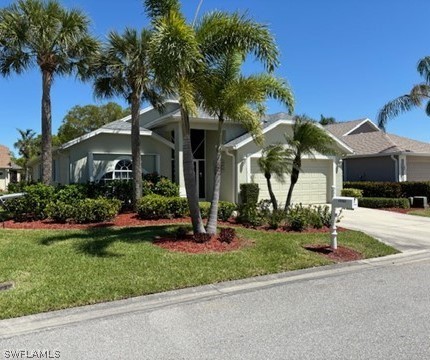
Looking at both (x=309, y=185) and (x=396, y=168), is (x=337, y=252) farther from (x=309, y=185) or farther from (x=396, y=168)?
(x=396, y=168)

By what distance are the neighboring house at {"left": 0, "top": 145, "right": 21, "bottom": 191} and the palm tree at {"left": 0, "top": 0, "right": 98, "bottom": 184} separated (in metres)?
35.5

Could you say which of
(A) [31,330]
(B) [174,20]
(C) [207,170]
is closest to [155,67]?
(B) [174,20]

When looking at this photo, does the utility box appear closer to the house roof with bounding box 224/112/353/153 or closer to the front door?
the house roof with bounding box 224/112/353/153

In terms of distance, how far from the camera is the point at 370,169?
85.2ft

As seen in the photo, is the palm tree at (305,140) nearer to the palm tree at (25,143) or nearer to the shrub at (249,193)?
the shrub at (249,193)

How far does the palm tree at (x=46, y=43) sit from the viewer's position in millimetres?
13961

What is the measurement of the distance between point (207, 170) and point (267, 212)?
326 inches

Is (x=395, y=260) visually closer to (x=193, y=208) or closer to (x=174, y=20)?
(x=193, y=208)

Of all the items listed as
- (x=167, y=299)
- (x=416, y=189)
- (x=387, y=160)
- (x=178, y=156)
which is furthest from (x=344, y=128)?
(x=167, y=299)

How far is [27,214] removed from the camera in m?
13.5

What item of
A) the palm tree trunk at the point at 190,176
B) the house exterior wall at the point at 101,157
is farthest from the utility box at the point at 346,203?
the house exterior wall at the point at 101,157

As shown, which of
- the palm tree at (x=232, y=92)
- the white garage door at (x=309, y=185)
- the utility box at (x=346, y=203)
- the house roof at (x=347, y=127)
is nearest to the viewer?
the utility box at (x=346, y=203)

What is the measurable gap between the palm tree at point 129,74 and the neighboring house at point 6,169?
36303 millimetres

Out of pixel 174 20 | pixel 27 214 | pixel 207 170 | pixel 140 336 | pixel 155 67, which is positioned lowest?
pixel 140 336
